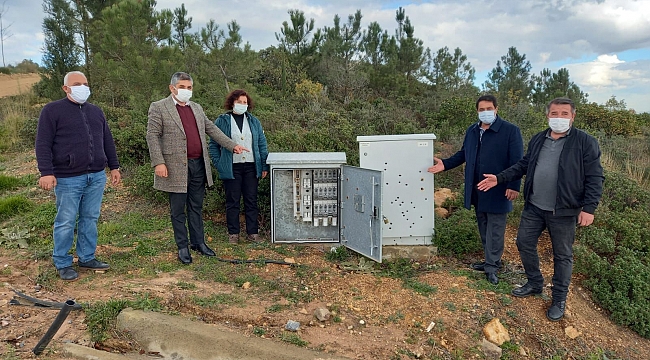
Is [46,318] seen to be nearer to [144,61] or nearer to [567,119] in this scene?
[567,119]

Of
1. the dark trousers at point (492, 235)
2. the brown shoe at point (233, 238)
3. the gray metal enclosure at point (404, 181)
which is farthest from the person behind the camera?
the brown shoe at point (233, 238)

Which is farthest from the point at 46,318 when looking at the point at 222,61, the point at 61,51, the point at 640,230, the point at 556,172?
the point at 61,51

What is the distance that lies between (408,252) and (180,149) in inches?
110

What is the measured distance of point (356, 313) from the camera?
3926 millimetres

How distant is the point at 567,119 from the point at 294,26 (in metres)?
14.6

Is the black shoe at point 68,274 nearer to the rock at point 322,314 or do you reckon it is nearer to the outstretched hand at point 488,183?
the rock at point 322,314

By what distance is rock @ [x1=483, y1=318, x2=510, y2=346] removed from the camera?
3760mm

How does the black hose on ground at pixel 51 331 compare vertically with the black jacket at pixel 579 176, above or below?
below

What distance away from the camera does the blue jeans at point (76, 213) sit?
4.16 m

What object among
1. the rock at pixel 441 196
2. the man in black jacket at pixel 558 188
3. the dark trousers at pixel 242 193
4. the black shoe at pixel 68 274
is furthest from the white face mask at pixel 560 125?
the black shoe at pixel 68 274

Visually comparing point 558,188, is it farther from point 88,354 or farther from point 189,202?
point 88,354

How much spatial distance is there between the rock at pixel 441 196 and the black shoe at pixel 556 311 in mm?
2722

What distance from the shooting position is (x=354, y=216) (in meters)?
5.12

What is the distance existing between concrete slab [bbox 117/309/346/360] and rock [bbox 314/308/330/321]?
1.53ft
